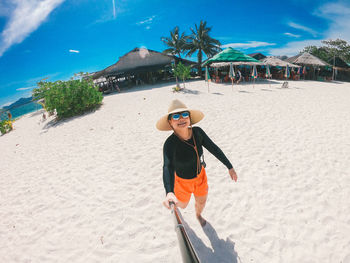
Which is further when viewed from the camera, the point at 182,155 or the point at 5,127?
the point at 5,127

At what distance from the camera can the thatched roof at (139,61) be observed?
23875 millimetres

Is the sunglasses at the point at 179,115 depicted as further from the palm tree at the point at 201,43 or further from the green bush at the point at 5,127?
the palm tree at the point at 201,43

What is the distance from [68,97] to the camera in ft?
36.3

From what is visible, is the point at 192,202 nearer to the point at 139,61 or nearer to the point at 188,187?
the point at 188,187

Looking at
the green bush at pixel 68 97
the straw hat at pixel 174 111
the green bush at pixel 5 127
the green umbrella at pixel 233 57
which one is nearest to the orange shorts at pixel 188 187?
the straw hat at pixel 174 111

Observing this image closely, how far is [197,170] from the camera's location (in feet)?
6.97

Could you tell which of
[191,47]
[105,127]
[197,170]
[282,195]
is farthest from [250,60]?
[197,170]

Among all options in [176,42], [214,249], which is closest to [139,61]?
[176,42]

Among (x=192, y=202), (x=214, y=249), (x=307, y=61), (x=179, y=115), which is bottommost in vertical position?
(x=214, y=249)

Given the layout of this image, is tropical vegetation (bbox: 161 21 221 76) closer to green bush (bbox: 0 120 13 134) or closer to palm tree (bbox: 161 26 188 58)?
palm tree (bbox: 161 26 188 58)

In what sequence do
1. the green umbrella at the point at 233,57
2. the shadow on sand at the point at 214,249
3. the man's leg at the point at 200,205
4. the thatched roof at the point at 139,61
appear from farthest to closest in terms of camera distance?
the thatched roof at the point at 139,61 < the green umbrella at the point at 233,57 < the man's leg at the point at 200,205 < the shadow on sand at the point at 214,249

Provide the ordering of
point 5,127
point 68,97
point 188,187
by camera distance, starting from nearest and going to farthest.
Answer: point 188,187
point 68,97
point 5,127

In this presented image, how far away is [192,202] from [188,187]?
128cm

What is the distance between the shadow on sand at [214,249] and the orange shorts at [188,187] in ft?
2.55
